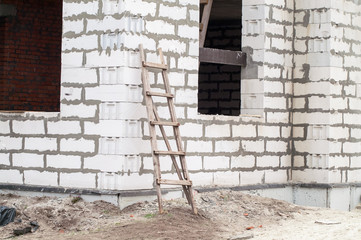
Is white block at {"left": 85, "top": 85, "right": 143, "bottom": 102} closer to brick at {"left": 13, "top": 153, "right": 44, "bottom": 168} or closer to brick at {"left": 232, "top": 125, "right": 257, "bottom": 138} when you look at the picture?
brick at {"left": 13, "top": 153, "right": 44, "bottom": 168}

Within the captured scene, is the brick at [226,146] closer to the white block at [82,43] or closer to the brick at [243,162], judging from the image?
the brick at [243,162]

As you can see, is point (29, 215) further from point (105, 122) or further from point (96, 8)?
point (96, 8)

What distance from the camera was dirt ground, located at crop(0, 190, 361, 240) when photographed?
29.8 feet

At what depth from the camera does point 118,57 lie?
32.4ft

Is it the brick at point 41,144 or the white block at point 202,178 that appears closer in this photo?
the brick at point 41,144

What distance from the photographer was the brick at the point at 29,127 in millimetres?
10430

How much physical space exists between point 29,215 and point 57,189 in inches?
22.1

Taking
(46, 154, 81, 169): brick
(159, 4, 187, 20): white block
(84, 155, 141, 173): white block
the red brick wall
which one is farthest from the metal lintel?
the red brick wall

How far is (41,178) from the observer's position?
34.1 feet

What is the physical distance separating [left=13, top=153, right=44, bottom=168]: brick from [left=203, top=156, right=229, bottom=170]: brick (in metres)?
2.31

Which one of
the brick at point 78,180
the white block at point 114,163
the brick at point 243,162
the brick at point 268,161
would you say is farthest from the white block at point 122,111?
the brick at point 268,161

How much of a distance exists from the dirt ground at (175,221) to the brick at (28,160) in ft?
1.50

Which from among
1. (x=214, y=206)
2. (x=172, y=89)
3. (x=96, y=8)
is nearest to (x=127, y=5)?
(x=96, y=8)

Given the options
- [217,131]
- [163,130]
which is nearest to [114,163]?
[163,130]
